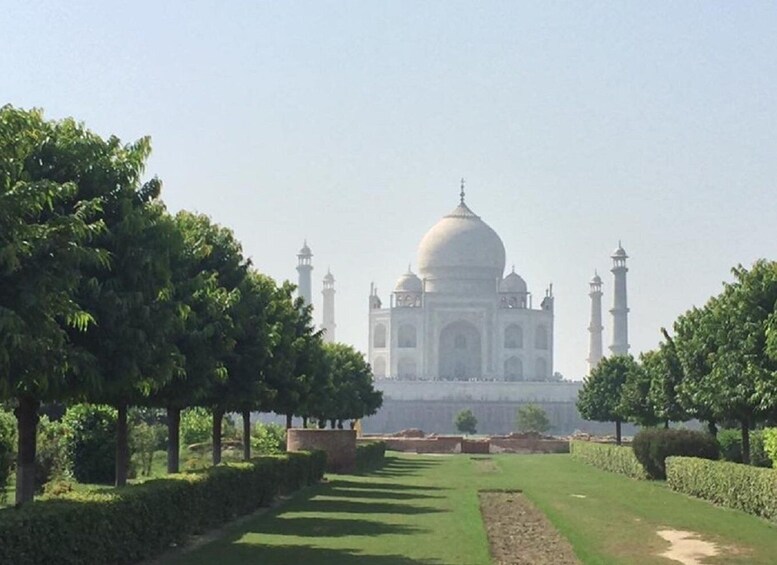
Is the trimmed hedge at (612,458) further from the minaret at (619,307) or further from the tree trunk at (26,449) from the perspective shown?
the minaret at (619,307)

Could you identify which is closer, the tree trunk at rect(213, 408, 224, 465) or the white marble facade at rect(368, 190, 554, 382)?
the tree trunk at rect(213, 408, 224, 465)

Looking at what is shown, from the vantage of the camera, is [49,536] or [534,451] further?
[534,451]

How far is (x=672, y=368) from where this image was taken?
39.8 meters

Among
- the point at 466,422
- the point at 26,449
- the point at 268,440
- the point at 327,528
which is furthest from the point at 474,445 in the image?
the point at 26,449

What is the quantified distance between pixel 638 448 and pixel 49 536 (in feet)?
88.2

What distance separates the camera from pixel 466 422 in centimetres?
10300

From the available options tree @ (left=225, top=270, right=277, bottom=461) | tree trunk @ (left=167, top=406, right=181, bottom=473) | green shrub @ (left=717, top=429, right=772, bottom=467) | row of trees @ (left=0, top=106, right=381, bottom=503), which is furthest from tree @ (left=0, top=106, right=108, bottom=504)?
green shrub @ (left=717, top=429, right=772, bottom=467)

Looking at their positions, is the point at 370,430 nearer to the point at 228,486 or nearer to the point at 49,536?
the point at 228,486

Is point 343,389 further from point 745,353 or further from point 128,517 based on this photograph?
point 128,517

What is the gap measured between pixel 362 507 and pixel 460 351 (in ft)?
328

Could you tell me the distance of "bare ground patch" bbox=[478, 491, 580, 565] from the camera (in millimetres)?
17359

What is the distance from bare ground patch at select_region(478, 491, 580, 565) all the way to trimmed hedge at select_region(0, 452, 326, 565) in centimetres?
401

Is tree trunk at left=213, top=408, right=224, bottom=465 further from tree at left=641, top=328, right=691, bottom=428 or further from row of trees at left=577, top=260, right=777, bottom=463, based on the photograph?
tree at left=641, top=328, right=691, bottom=428

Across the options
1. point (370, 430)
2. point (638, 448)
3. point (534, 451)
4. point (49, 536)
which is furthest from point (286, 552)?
point (370, 430)
